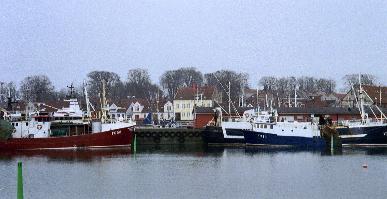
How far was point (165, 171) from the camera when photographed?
175ft

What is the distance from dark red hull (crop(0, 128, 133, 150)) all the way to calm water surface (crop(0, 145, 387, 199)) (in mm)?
4202

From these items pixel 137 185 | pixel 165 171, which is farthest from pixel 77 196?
pixel 165 171

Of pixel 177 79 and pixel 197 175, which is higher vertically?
pixel 177 79

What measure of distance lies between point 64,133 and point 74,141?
6.08 ft

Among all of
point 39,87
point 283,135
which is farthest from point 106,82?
point 283,135

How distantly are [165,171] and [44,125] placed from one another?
96.7ft

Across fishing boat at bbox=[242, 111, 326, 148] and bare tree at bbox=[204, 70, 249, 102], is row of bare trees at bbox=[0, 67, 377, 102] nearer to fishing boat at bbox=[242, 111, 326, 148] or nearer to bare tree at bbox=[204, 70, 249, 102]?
bare tree at bbox=[204, 70, 249, 102]

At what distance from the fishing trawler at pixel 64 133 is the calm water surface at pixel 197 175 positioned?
4.43 metres

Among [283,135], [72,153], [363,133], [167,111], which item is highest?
[167,111]

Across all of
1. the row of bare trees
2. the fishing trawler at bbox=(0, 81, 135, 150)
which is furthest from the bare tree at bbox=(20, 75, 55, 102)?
the fishing trawler at bbox=(0, 81, 135, 150)

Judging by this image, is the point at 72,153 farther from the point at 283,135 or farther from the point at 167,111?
the point at 167,111

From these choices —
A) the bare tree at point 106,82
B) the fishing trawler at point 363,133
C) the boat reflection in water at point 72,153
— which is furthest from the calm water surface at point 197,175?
the bare tree at point 106,82

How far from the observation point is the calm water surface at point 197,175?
41125 millimetres

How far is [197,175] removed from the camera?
5053 centimetres
